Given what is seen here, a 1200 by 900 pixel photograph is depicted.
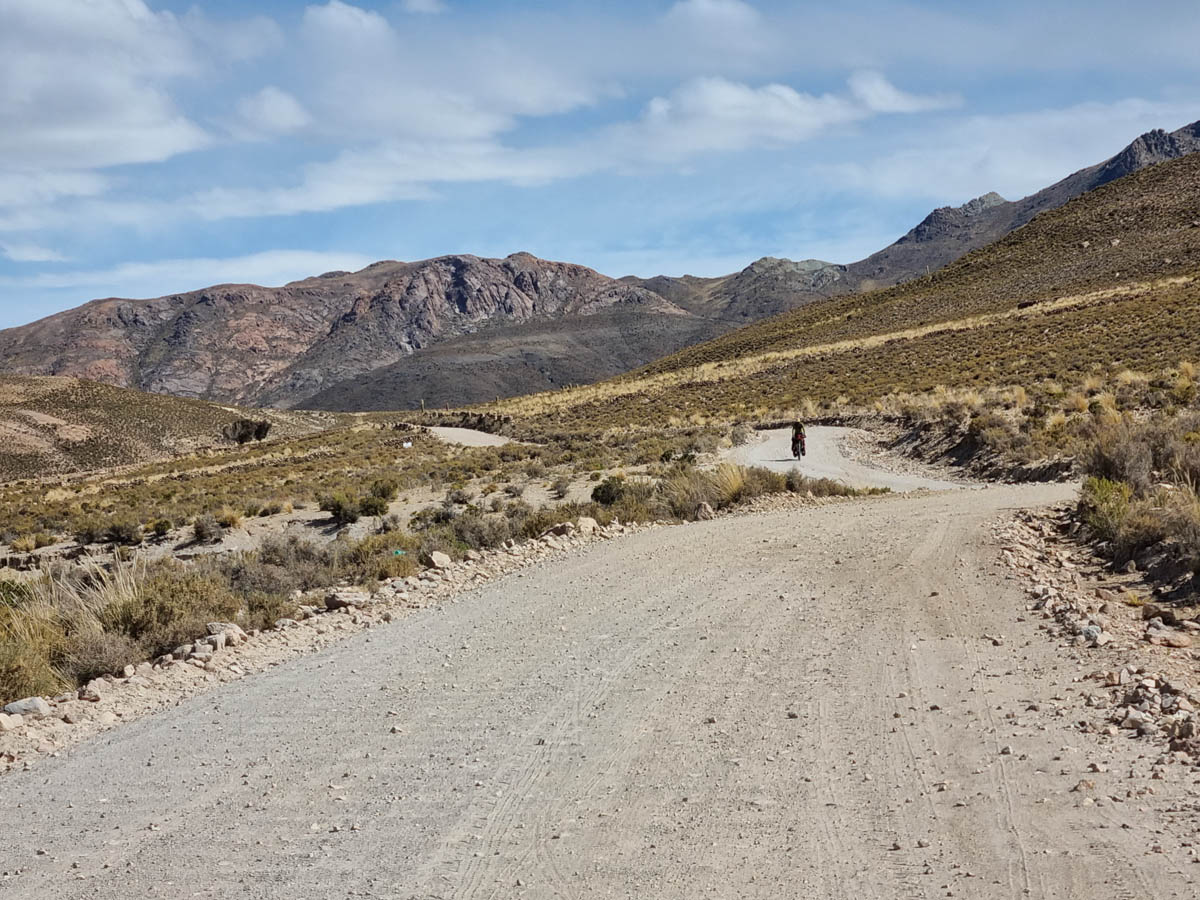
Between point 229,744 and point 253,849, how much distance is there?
1.75 meters

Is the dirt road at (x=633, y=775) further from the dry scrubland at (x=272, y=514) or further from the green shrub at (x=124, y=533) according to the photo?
the green shrub at (x=124, y=533)

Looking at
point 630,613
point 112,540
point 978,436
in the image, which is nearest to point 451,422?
point 112,540

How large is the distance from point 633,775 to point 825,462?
21095mm

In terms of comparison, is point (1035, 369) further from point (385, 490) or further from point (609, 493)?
point (385, 490)

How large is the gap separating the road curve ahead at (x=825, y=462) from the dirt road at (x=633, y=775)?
1227cm

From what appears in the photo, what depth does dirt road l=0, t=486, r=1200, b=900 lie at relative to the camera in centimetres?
416

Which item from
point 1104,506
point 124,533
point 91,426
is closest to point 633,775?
point 1104,506

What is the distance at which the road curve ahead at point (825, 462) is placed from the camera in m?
20.9

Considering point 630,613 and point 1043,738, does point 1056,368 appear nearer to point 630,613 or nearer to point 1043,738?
point 630,613

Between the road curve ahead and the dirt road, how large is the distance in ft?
40.3

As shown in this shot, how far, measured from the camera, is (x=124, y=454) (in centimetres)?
7712

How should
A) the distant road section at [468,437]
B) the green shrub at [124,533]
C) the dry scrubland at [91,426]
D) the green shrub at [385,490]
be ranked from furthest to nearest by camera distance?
the dry scrubland at [91,426] < the distant road section at [468,437] < the green shrub at [385,490] < the green shrub at [124,533]

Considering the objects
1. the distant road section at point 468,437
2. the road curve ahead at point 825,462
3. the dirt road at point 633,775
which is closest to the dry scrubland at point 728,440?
the road curve ahead at point 825,462

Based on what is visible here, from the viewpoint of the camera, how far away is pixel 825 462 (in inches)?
998
